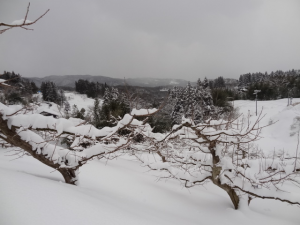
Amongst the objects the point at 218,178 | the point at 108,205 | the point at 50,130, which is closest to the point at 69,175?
the point at 50,130

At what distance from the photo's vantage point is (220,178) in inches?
162


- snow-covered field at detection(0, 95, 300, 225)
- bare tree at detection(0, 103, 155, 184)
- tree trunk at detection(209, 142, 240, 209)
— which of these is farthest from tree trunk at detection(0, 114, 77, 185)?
tree trunk at detection(209, 142, 240, 209)

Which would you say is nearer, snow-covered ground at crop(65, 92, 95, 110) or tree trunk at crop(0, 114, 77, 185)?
tree trunk at crop(0, 114, 77, 185)

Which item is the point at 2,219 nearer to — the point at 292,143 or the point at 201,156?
the point at 201,156

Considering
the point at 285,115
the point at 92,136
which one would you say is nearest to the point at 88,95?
the point at 285,115

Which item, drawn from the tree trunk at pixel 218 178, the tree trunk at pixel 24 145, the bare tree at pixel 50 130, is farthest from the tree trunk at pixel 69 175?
the tree trunk at pixel 218 178

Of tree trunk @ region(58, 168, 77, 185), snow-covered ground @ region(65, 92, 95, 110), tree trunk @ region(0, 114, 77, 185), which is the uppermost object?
tree trunk @ region(0, 114, 77, 185)

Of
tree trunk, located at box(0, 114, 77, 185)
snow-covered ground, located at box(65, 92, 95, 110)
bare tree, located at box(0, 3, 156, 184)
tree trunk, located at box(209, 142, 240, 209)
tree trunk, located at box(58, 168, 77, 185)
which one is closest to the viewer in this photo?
bare tree, located at box(0, 3, 156, 184)

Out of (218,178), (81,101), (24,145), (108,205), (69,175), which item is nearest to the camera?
(108,205)

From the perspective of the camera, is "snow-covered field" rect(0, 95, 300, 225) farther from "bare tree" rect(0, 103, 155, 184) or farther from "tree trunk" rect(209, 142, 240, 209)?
"bare tree" rect(0, 103, 155, 184)

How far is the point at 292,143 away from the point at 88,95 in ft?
260

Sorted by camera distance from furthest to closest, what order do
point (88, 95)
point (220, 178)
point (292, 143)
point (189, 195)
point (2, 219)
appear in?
point (88, 95)
point (292, 143)
point (189, 195)
point (220, 178)
point (2, 219)

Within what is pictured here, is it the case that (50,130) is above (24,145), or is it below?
above

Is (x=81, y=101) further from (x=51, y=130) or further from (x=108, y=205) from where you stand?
(x=108, y=205)
